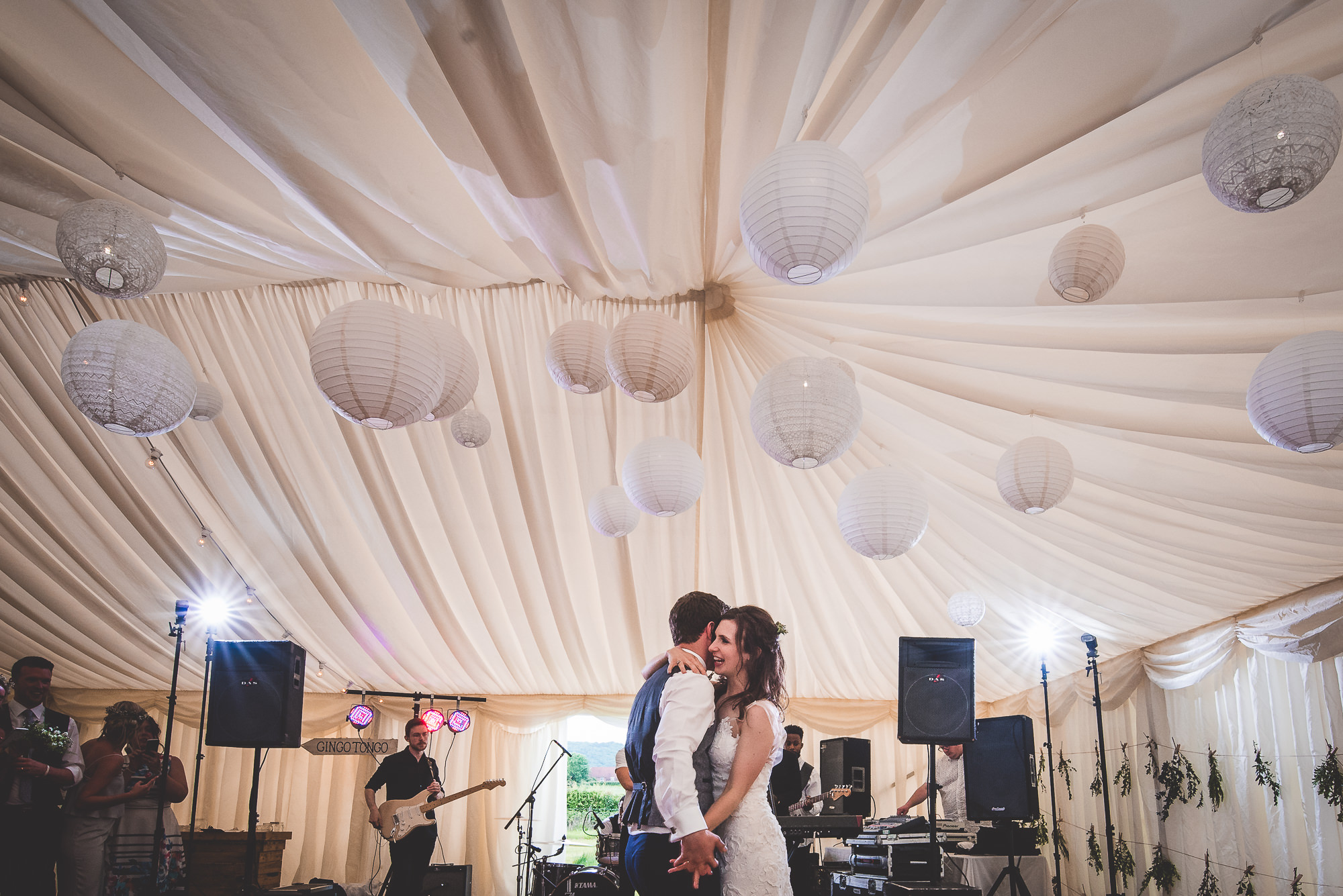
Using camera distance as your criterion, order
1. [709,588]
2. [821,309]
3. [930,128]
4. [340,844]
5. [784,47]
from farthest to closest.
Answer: [340,844], [709,588], [821,309], [930,128], [784,47]

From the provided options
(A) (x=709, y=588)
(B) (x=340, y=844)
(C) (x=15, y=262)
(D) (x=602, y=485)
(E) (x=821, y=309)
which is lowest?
(B) (x=340, y=844)

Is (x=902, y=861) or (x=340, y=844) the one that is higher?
(x=902, y=861)

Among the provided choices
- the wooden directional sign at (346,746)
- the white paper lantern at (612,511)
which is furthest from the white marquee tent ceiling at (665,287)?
the wooden directional sign at (346,746)

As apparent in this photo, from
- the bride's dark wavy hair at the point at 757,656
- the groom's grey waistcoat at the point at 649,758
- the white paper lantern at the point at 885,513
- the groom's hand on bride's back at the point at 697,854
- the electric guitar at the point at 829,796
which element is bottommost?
the electric guitar at the point at 829,796

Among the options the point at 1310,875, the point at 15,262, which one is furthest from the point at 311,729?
the point at 1310,875

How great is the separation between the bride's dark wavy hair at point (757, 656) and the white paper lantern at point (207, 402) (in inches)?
155

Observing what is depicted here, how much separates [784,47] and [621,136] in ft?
2.26

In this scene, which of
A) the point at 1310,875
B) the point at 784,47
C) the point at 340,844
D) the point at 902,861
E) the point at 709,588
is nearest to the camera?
the point at 784,47

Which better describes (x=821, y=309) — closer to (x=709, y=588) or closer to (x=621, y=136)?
(x=621, y=136)

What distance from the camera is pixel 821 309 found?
13.7 ft

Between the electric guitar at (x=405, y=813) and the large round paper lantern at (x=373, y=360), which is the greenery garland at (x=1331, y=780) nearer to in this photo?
the large round paper lantern at (x=373, y=360)

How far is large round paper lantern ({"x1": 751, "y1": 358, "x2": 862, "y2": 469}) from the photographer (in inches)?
126

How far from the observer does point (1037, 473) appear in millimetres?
3686

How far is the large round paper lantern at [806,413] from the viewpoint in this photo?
3.19m
